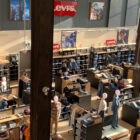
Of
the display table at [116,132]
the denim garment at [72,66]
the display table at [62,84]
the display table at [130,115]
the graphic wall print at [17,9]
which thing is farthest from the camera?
the denim garment at [72,66]

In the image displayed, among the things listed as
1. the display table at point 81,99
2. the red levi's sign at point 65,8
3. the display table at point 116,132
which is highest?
the red levi's sign at point 65,8

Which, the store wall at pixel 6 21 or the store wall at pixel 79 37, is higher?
the store wall at pixel 6 21

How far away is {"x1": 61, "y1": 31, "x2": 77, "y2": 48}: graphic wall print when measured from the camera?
17047 millimetres

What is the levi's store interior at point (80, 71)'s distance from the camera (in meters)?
9.75

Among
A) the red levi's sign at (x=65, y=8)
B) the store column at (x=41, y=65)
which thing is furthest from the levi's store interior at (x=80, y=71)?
the store column at (x=41, y=65)

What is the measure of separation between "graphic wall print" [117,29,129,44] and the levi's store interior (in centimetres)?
2

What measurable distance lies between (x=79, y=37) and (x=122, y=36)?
4135mm

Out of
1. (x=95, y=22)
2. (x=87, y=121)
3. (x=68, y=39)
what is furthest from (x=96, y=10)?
(x=87, y=121)

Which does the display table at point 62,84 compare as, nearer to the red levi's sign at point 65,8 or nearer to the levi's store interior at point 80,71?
the levi's store interior at point 80,71

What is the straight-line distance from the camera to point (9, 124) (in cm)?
948

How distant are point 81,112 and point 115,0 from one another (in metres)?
11.4

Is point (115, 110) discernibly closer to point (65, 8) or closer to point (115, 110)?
point (115, 110)

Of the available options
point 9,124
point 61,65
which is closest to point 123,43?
point 61,65

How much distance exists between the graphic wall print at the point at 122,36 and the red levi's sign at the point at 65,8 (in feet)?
15.3
